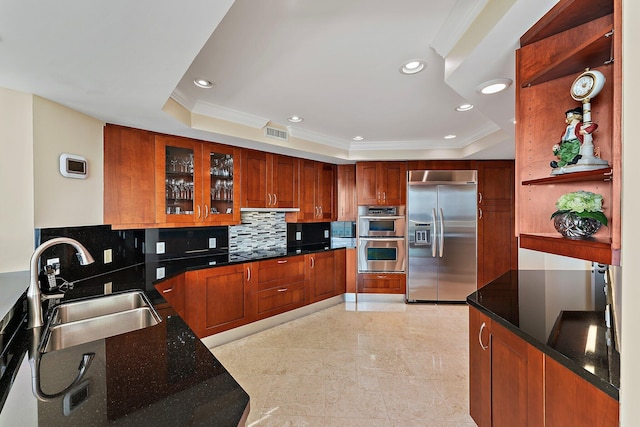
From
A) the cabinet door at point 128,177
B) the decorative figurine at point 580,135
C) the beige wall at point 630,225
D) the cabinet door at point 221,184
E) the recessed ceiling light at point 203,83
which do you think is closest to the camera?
the beige wall at point 630,225

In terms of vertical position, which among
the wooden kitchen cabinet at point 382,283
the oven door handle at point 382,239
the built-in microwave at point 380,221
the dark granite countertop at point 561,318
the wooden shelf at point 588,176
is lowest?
the wooden kitchen cabinet at point 382,283

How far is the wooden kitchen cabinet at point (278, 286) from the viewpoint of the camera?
3.35 meters

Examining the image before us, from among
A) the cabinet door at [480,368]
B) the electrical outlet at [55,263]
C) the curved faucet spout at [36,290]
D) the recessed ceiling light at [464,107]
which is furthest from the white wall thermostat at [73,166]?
the recessed ceiling light at [464,107]

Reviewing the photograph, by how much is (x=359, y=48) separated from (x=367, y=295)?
11.6ft

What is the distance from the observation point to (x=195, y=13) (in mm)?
1087

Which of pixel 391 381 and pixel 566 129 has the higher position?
pixel 566 129

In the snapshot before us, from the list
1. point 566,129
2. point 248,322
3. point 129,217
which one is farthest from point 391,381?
point 129,217

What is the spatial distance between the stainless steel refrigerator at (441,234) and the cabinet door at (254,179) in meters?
2.11

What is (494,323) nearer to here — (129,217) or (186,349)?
(186,349)

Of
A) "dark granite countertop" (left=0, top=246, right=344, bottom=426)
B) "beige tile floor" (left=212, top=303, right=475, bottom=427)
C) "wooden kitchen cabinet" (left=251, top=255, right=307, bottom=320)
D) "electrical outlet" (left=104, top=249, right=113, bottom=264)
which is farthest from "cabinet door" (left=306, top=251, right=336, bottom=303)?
"dark granite countertop" (left=0, top=246, right=344, bottom=426)

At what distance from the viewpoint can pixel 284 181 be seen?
12.5 feet

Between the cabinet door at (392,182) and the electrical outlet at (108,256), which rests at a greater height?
the cabinet door at (392,182)

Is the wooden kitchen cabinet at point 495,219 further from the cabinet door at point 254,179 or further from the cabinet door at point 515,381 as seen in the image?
the cabinet door at point 515,381

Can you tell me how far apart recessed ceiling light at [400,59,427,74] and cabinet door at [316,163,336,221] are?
2.36m
